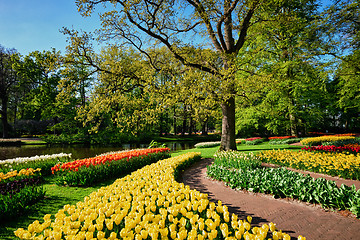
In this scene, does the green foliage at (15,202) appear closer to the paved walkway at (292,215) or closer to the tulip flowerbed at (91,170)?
the tulip flowerbed at (91,170)

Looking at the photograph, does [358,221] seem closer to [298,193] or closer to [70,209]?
[298,193]

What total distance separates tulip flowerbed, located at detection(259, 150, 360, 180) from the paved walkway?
311cm

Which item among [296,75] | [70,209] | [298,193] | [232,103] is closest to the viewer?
[70,209]

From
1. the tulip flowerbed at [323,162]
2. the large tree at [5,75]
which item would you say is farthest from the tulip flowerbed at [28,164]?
the large tree at [5,75]

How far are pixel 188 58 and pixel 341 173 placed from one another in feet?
29.7

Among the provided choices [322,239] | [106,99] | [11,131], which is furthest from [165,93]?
[11,131]

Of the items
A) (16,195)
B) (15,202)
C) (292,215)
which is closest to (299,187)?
(292,215)

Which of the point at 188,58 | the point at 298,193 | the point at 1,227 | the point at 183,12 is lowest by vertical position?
the point at 1,227

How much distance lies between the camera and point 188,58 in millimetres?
11156

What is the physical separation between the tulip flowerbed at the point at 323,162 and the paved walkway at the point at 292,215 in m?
3.11

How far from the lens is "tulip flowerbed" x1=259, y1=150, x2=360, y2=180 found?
19.4 feet

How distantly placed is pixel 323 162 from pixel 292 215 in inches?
164

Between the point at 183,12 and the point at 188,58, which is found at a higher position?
the point at 183,12

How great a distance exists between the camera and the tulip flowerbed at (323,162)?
19.4 ft
